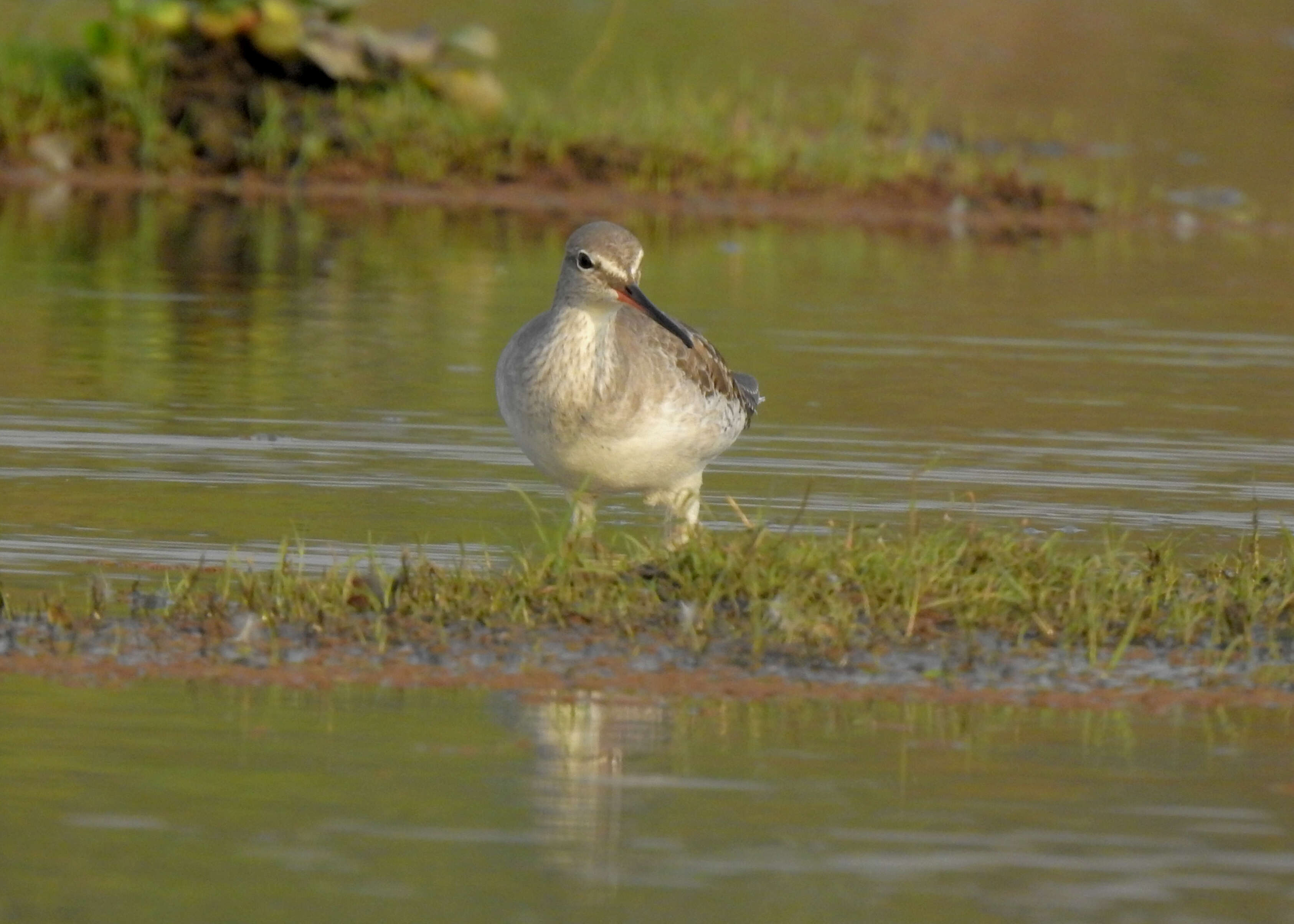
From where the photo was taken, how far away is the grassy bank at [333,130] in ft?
68.0

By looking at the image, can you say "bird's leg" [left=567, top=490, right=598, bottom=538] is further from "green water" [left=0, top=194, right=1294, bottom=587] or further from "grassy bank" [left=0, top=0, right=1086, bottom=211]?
"grassy bank" [left=0, top=0, right=1086, bottom=211]

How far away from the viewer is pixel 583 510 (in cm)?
812

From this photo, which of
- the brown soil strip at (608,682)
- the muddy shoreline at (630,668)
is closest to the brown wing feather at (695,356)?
the muddy shoreline at (630,668)

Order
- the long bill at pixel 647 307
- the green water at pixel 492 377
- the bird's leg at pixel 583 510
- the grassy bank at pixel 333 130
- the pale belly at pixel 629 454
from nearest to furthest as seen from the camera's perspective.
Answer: the bird's leg at pixel 583 510
the long bill at pixel 647 307
the pale belly at pixel 629 454
the green water at pixel 492 377
the grassy bank at pixel 333 130

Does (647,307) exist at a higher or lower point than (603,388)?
higher

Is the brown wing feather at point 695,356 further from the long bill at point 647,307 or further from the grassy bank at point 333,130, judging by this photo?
the grassy bank at point 333,130

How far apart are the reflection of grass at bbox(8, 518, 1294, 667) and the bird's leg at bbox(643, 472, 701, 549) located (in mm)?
900

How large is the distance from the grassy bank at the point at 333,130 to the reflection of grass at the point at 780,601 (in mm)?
13854

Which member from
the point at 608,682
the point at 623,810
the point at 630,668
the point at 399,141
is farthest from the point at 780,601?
the point at 399,141

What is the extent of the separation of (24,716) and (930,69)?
28.2m

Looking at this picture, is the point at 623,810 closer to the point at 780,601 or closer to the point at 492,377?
the point at 780,601

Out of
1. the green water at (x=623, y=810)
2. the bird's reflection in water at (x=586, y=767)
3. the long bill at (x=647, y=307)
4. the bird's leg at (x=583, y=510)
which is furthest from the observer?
the long bill at (x=647, y=307)

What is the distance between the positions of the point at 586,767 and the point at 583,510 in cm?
254

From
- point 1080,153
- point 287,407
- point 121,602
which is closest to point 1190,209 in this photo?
point 1080,153
